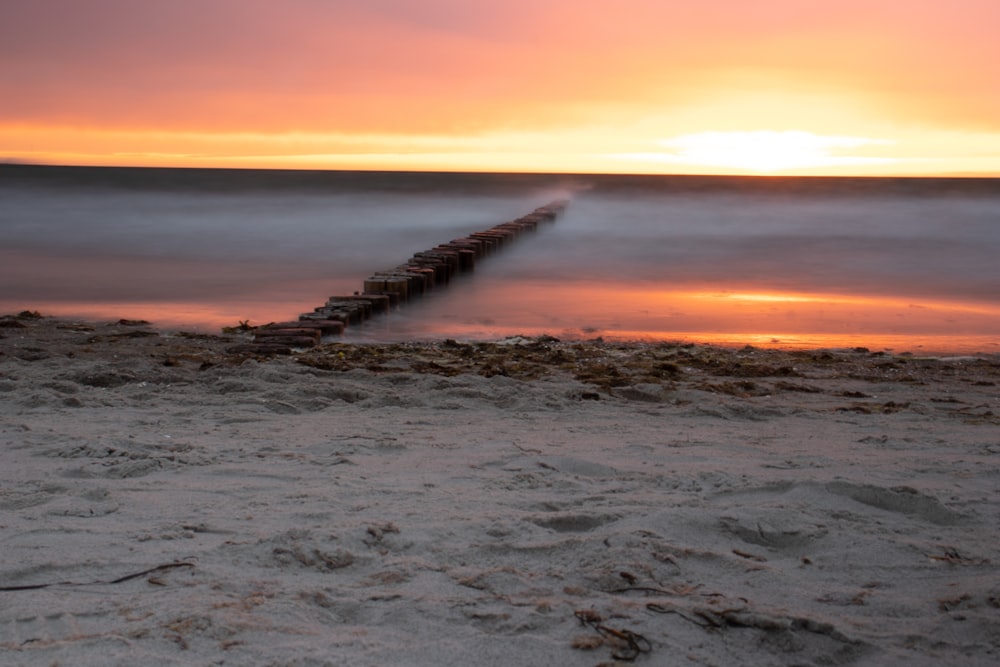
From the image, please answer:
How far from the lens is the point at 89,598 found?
2242 mm

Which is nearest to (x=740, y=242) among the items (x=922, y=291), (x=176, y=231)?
(x=922, y=291)

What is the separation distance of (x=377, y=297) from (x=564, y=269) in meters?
5.89

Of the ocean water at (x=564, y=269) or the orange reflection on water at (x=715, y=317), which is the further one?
the ocean water at (x=564, y=269)

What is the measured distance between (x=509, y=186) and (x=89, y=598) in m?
52.9

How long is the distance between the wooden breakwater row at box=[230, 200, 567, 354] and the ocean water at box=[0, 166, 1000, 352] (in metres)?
0.20

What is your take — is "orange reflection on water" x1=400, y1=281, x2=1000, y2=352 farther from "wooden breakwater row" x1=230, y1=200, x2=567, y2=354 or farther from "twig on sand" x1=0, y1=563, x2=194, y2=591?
"twig on sand" x1=0, y1=563, x2=194, y2=591

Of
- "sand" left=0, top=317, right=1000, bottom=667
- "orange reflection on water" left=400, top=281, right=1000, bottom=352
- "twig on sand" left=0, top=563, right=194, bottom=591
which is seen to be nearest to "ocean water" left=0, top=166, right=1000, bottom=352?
"orange reflection on water" left=400, top=281, right=1000, bottom=352

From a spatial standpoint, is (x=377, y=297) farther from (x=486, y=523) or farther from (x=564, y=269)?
(x=486, y=523)

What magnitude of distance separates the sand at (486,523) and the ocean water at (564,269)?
3.47 meters

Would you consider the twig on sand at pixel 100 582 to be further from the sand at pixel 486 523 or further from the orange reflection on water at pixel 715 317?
the orange reflection on water at pixel 715 317

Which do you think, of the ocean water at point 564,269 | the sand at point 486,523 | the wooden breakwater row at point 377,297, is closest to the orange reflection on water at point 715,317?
the ocean water at point 564,269

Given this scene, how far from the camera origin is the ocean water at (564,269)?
9.12 metres

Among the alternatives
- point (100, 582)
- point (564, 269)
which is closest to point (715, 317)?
point (564, 269)

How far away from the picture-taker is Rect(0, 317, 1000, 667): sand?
2.13m
